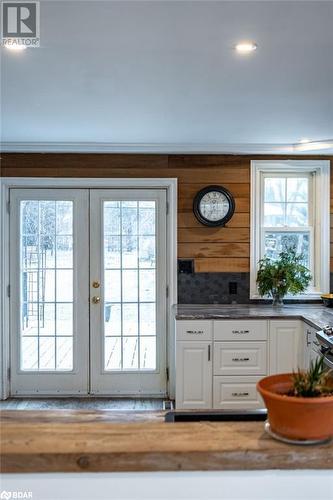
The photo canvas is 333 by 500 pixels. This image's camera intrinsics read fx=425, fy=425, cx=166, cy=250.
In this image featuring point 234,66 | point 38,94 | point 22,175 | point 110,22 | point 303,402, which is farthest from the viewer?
point 22,175

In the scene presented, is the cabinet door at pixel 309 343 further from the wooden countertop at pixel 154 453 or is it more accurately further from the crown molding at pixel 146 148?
the wooden countertop at pixel 154 453

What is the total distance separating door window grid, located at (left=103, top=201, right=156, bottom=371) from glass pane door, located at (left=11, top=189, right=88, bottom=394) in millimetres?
254

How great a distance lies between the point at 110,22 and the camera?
164 cm

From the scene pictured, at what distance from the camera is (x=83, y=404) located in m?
4.17

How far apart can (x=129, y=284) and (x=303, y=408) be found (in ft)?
11.3

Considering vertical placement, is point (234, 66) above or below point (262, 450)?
above

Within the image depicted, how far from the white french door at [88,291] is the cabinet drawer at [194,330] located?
23.6 inches

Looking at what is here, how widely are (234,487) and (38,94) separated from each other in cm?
231

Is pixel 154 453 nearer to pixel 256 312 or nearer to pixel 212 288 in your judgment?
pixel 256 312

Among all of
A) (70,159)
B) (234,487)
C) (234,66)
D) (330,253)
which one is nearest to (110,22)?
(234,66)

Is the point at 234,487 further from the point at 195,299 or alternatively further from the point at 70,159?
the point at 70,159

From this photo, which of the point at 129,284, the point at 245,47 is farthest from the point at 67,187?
the point at 245,47

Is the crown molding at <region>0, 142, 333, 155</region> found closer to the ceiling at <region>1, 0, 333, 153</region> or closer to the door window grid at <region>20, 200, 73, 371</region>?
the ceiling at <region>1, 0, 333, 153</region>
